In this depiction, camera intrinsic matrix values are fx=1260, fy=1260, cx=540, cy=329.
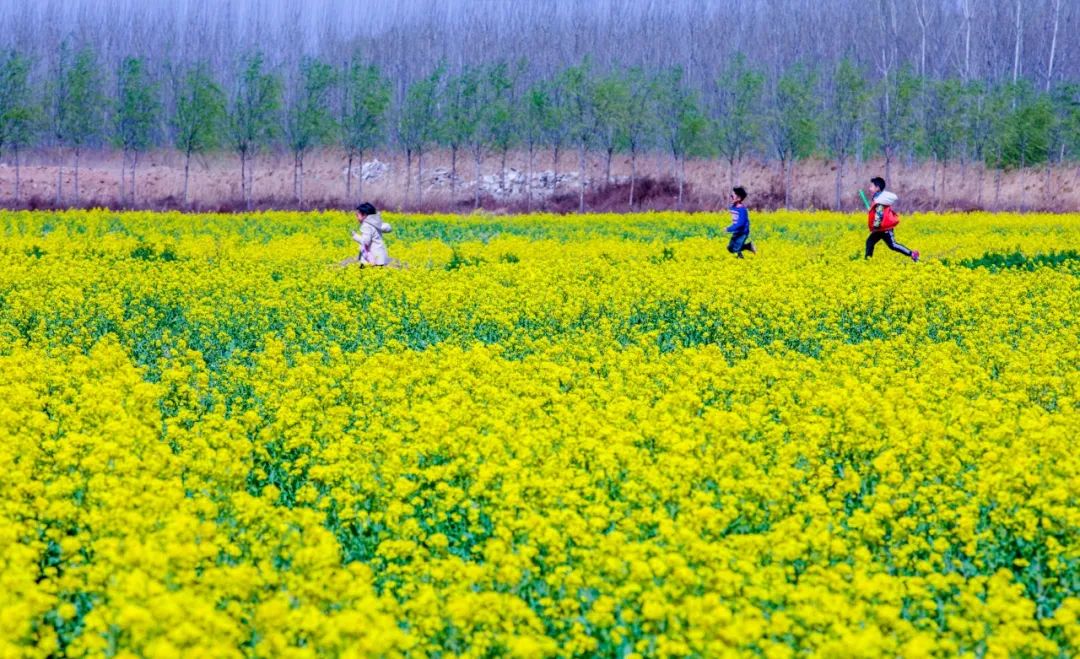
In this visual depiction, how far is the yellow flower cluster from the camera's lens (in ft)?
17.9

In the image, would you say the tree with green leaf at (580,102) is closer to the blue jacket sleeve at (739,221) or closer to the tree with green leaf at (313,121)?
the tree with green leaf at (313,121)

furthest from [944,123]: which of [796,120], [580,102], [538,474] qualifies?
[538,474]

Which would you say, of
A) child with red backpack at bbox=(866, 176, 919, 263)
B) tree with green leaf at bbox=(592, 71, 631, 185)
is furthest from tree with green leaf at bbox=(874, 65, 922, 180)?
child with red backpack at bbox=(866, 176, 919, 263)

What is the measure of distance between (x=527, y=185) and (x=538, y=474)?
61.4m

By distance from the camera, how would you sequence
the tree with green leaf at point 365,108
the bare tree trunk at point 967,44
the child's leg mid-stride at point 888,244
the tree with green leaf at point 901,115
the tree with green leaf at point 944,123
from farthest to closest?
the bare tree trunk at point 967,44, the tree with green leaf at point 365,108, the tree with green leaf at point 901,115, the tree with green leaf at point 944,123, the child's leg mid-stride at point 888,244

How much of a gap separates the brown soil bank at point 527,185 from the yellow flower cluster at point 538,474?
35.2 m

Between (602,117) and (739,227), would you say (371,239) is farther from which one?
(602,117)

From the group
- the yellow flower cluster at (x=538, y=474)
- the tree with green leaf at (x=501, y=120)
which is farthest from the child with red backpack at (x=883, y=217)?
the tree with green leaf at (x=501, y=120)

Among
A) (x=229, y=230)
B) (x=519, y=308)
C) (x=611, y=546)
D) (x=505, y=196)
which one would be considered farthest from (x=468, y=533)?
(x=505, y=196)

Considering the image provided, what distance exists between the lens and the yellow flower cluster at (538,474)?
17.9 feet

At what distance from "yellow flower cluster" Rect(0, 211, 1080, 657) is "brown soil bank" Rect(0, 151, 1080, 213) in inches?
1387

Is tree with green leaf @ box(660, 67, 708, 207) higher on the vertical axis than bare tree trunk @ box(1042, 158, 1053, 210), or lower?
higher

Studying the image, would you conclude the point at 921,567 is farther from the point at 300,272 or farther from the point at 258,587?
the point at 300,272

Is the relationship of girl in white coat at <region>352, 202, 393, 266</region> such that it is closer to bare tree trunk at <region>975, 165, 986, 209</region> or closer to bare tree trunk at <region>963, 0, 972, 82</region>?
bare tree trunk at <region>975, 165, 986, 209</region>
